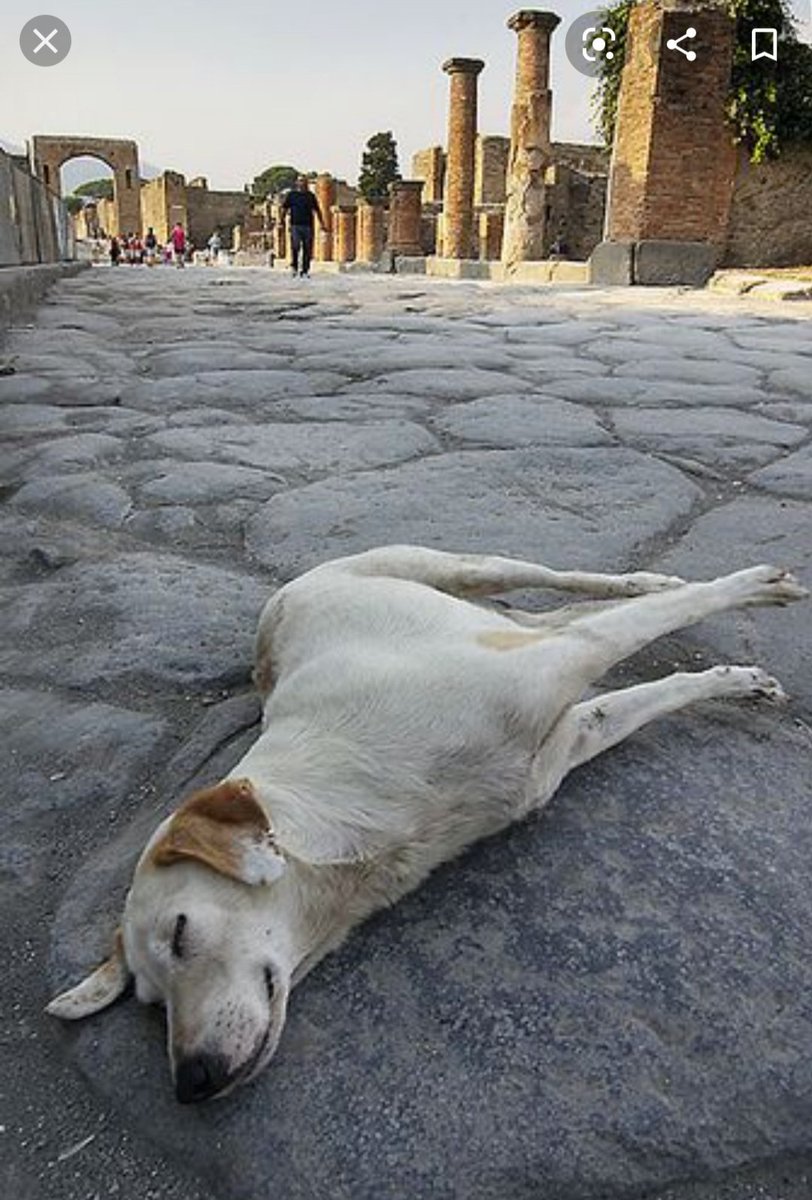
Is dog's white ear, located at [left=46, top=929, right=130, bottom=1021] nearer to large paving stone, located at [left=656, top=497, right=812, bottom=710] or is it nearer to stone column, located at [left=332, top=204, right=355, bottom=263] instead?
large paving stone, located at [left=656, top=497, right=812, bottom=710]

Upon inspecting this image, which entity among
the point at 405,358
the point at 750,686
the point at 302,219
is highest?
the point at 302,219

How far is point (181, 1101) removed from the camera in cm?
103

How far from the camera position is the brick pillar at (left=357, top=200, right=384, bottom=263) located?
27.7 meters

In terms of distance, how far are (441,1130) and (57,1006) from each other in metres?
0.46

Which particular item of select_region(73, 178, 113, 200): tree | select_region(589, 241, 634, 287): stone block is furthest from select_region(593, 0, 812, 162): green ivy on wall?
select_region(73, 178, 113, 200): tree

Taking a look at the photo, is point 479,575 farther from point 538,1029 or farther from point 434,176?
point 434,176

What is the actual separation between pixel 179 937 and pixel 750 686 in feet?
3.50

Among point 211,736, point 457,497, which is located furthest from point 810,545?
point 211,736

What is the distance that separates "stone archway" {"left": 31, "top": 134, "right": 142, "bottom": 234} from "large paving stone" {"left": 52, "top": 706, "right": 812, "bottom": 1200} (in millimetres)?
52518

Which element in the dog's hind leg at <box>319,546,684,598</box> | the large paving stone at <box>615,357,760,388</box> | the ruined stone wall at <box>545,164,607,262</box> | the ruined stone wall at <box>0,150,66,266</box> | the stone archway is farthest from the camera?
the stone archway

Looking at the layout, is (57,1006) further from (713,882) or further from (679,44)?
(679,44)

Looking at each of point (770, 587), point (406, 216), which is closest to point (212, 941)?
point (770, 587)

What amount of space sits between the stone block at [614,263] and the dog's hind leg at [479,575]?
1146 centimetres

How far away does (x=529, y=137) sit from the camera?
1756 centimetres
